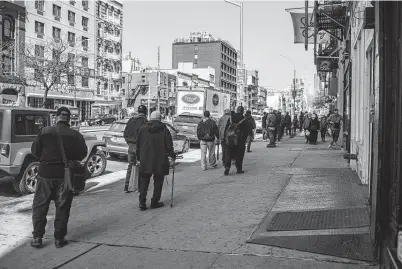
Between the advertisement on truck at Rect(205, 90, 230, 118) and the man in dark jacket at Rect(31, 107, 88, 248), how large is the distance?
2395 centimetres

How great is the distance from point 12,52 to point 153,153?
3937 centimetres

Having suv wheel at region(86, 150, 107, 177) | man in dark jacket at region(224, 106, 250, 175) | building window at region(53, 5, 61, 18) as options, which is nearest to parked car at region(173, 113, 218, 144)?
suv wheel at region(86, 150, 107, 177)

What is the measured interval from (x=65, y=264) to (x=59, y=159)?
1.34 m

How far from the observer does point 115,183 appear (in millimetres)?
10461

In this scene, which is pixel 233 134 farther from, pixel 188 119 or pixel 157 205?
pixel 188 119

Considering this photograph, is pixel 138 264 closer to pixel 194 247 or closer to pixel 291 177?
pixel 194 247

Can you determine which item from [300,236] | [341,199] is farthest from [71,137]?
[341,199]

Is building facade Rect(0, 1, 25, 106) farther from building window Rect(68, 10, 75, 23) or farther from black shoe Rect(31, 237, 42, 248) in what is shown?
black shoe Rect(31, 237, 42, 248)

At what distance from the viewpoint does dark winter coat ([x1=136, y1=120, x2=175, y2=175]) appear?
7.33 metres

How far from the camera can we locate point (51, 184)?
5512mm

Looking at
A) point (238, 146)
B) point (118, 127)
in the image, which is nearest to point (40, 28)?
point (118, 127)

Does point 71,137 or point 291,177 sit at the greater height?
point 71,137

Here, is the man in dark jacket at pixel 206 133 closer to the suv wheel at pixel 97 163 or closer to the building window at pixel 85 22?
the suv wheel at pixel 97 163

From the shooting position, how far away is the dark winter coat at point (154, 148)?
7.33 meters
